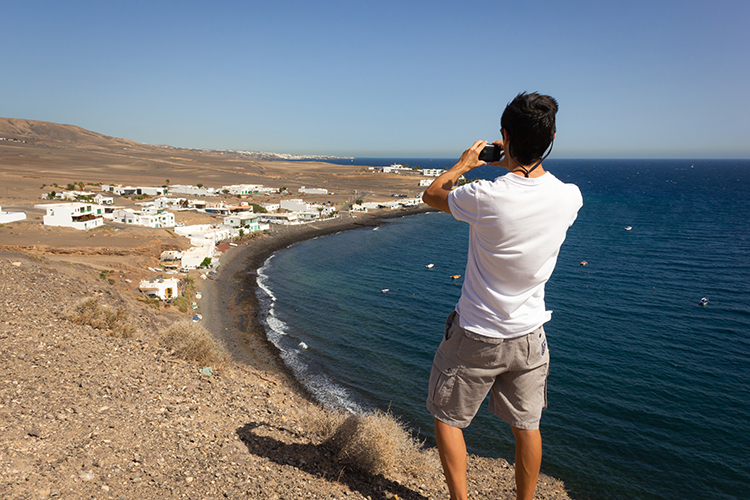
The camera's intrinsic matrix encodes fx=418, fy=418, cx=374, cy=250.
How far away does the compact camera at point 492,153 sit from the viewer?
91.3 inches

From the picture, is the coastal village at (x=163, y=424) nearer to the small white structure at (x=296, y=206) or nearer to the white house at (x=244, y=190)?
the small white structure at (x=296, y=206)

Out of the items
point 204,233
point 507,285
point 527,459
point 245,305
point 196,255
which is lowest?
point 245,305

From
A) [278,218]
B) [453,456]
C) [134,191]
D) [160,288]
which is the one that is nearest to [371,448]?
[453,456]

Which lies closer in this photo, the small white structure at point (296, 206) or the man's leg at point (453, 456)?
the man's leg at point (453, 456)

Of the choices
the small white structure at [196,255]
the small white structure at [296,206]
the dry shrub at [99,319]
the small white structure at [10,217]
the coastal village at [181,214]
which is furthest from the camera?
the small white structure at [296,206]

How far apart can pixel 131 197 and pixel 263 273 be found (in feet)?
139

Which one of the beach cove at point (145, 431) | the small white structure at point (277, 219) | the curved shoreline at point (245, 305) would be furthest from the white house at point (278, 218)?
the beach cove at point (145, 431)

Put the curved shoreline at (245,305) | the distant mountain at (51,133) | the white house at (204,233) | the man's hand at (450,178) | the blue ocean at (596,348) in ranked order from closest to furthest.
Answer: the man's hand at (450,178)
the blue ocean at (596,348)
the curved shoreline at (245,305)
the white house at (204,233)
the distant mountain at (51,133)

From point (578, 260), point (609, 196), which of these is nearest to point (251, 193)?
point (578, 260)

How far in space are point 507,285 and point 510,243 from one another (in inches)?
10.4

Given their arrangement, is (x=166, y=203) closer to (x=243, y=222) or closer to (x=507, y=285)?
(x=243, y=222)

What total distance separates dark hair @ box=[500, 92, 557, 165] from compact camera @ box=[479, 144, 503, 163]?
0.45 feet

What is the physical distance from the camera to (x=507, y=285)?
2.20 meters

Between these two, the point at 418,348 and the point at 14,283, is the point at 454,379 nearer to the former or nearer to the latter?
the point at 14,283
